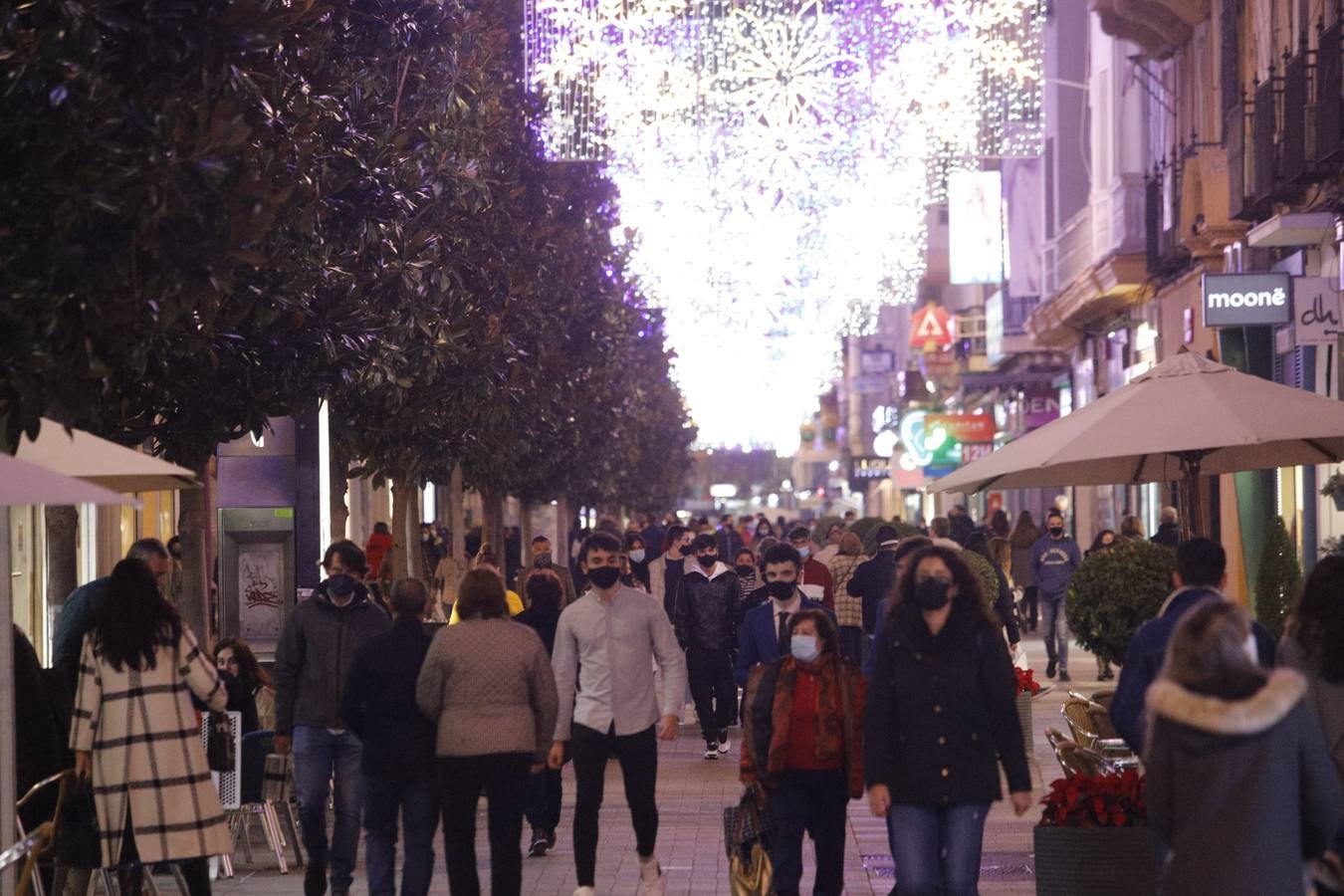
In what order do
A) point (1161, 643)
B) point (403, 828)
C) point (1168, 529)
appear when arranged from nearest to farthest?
point (1161, 643)
point (403, 828)
point (1168, 529)

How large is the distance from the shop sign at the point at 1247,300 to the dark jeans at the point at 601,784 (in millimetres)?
12163

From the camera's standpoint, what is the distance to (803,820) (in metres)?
10.2

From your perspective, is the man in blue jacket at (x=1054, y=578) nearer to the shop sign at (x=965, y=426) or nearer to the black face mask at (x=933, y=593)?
the black face mask at (x=933, y=593)

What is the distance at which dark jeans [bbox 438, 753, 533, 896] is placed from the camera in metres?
10.2

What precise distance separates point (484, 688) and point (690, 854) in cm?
356

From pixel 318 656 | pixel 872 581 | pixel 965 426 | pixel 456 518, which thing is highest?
pixel 965 426

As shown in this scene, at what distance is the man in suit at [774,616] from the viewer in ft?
40.1

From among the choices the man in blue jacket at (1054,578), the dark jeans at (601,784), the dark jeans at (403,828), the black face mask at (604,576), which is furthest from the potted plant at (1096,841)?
the man in blue jacket at (1054,578)

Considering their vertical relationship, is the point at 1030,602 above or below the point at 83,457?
below

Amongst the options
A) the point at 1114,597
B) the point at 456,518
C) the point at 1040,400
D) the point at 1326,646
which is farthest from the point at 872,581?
the point at 1040,400

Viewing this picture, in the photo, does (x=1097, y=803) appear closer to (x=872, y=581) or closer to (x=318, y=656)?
(x=318, y=656)

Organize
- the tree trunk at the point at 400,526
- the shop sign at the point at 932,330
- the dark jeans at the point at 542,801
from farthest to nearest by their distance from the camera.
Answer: the shop sign at the point at 932,330, the tree trunk at the point at 400,526, the dark jeans at the point at 542,801

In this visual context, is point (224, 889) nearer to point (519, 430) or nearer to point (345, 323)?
point (345, 323)

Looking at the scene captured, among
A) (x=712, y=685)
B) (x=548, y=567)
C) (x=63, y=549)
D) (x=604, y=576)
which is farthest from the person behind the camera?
(x=712, y=685)
